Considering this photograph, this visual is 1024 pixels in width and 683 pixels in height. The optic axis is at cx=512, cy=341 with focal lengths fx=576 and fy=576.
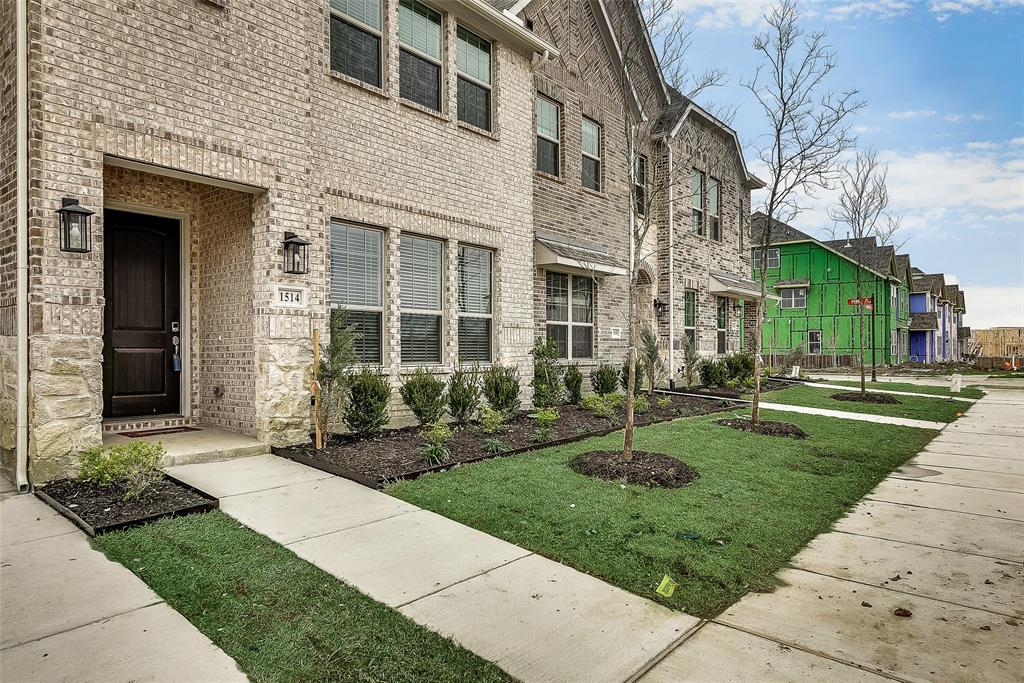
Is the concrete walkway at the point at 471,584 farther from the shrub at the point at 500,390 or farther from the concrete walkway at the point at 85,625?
the shrub at the point at 500,390

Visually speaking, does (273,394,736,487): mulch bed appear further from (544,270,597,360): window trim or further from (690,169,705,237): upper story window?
(690,169,705,237): upper story window

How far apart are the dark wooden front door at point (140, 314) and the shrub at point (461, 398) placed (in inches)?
144

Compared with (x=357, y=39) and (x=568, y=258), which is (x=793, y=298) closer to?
(x=568, y=258)

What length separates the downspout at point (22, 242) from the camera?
16.4 ft

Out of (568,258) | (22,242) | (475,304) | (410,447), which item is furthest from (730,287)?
(22,242)

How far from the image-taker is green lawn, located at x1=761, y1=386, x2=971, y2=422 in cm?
1167

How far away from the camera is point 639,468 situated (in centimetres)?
616

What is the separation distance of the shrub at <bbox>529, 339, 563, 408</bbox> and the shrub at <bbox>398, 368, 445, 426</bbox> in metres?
2.79

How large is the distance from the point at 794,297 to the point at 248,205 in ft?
116

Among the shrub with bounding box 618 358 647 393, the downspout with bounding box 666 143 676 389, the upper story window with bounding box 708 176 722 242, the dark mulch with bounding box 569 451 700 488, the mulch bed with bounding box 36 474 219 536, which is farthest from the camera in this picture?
the upper story window with bounding box 708 176 722 242

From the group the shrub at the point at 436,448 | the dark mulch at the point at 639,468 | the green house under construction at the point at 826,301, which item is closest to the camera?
the dark mulch at the point at 639,468

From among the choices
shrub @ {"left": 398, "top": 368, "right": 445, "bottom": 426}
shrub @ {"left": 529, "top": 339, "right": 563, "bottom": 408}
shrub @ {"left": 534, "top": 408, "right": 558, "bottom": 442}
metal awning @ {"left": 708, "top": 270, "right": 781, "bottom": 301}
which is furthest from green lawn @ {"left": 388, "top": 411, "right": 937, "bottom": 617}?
metal awning @ {"left": 708, "top": 270, "right": 781, "bottom": 301}

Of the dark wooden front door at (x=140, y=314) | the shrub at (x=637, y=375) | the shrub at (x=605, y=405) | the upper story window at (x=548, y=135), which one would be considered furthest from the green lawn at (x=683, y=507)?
the upper story window at (x=548, y=135)

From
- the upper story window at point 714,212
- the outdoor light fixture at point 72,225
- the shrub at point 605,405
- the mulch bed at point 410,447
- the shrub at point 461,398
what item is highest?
the upper story window at point 714,212
